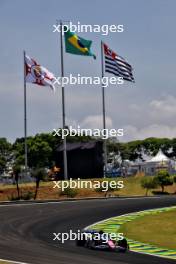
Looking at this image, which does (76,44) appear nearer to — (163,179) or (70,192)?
(70,192)

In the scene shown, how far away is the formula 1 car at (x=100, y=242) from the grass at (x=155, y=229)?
166 inches

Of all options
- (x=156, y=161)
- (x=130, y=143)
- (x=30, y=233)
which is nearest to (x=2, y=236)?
(x=30, y=233)

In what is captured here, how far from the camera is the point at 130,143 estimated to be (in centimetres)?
16262

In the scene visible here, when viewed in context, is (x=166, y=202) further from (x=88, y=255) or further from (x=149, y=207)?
(x=88, y=255)

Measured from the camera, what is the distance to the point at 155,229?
35844 mm

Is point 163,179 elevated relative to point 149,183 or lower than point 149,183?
elevated

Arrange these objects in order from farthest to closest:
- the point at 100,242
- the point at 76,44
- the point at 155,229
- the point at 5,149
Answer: the point at 5,149
the point at 76,44
the point at 155,229
the point at 100,242

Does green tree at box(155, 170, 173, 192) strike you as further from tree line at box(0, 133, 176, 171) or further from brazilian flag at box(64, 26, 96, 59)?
tree line at box(0, 133, 176, 171)

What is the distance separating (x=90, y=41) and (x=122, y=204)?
1884cm

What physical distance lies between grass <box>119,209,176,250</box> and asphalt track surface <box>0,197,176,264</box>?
3018mm

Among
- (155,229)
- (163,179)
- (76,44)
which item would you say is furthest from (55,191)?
(155,229)

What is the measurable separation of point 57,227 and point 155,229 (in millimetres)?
6431

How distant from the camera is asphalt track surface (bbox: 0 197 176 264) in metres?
21.8

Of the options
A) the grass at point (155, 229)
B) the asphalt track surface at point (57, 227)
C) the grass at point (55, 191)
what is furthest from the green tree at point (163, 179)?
the grass at point (155, 229)
